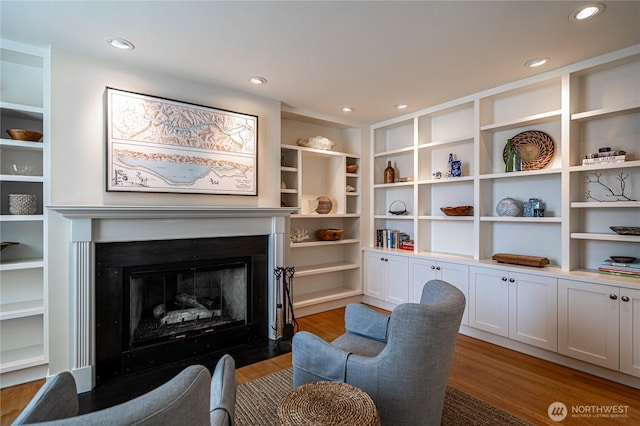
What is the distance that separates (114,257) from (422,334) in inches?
93.2

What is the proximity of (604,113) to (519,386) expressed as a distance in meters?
2.30

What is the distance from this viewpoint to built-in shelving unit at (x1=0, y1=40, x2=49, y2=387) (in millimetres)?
2350

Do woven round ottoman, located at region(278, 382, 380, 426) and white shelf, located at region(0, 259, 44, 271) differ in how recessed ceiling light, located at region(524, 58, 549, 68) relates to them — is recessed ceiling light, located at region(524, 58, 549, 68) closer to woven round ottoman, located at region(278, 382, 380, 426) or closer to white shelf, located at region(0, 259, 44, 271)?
woven round ottoman, located at region(278, 382, 380, 426)

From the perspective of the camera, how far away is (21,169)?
249 centimetres

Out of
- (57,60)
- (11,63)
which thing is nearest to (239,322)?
(57,60)

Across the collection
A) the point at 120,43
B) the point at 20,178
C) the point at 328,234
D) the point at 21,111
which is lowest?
the point at 328,234

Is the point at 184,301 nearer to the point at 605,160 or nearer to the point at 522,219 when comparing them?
the point at 522,219

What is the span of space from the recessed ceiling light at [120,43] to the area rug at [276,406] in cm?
270

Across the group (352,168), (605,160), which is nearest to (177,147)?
(352,168)

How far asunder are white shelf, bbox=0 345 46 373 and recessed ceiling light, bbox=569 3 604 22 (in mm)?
4437

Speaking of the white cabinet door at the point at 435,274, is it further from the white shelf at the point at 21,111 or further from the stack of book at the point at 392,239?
the white shelf at the point at 21,111

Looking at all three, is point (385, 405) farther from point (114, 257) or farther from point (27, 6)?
point (27, 6)

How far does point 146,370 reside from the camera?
103 inches

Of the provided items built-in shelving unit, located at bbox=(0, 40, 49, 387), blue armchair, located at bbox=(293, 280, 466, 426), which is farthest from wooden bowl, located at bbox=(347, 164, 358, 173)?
built-in shelving unit, located at bbox=(0, 40, 49, 387)
